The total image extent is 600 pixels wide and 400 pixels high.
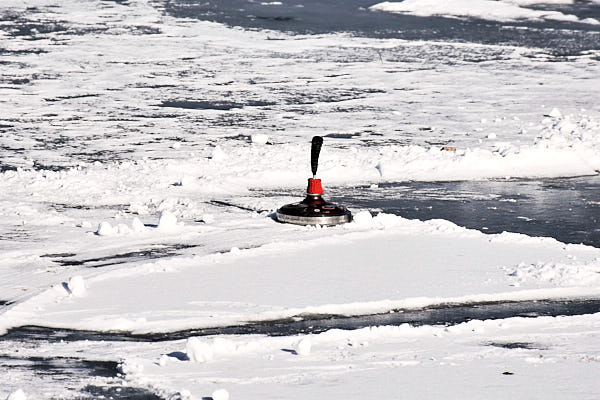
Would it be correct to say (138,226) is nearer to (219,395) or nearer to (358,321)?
(358,321)

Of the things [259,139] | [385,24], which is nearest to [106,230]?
[259,139]

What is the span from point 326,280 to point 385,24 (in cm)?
1662

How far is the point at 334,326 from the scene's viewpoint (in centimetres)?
618

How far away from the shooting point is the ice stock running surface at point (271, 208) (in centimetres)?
543

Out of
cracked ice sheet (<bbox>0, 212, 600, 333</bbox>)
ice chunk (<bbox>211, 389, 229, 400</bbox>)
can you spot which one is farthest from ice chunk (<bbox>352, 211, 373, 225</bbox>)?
ice chunk (<bbox>211, 389, 229, 400</bbox>)

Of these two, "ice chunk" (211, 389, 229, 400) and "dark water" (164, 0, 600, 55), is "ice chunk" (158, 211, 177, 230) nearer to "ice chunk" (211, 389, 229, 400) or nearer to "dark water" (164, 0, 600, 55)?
"ice chunk" (211, 389, 229, 400)

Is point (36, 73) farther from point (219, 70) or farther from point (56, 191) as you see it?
point (56, 191)

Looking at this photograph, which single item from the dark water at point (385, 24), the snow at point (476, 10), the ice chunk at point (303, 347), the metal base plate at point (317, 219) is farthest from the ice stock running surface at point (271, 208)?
the snow at point (476, 10)

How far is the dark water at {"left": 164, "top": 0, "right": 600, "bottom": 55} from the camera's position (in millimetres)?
21484

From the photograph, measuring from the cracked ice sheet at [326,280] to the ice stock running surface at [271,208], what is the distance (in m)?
0.02

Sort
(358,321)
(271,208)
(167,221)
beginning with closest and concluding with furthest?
(358,321) → (167,221) → (271,208)

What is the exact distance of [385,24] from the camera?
23.1 meters

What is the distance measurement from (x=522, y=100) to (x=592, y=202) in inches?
216

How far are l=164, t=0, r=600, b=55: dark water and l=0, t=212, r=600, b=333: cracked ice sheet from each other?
12682 millimetres
